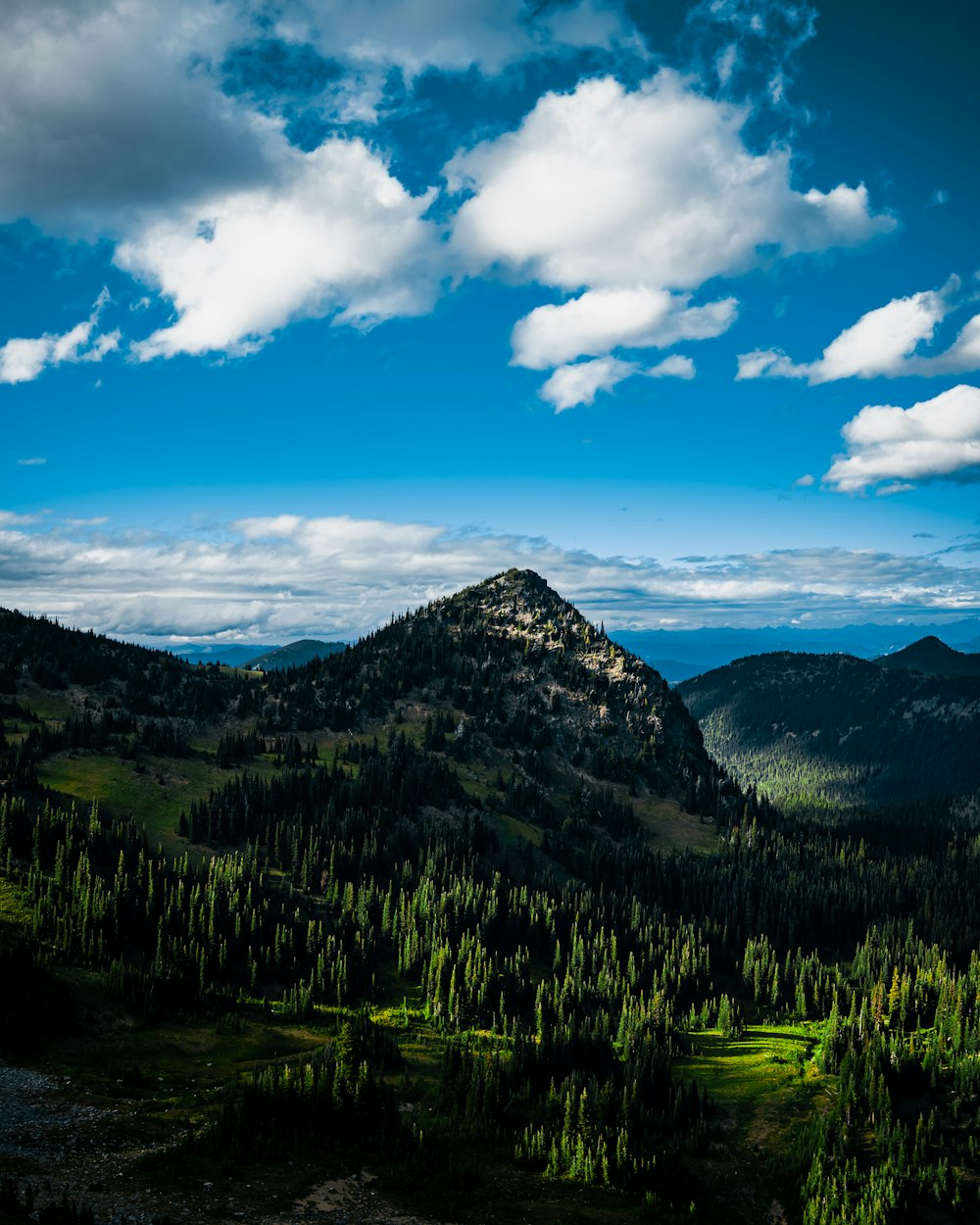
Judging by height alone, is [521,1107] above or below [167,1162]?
below

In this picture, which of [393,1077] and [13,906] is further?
[13,906]

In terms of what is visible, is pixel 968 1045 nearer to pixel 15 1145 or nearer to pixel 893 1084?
pixel 893 1084

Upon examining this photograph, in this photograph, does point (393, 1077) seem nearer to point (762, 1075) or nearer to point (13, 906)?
point (762, 1075)

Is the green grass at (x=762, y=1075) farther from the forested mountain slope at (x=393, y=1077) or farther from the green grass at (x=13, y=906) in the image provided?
the green grass at (x=13, y=906)

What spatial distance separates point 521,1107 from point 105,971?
243 feet

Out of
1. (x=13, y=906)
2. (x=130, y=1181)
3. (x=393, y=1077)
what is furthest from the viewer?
(x=13, y=906)

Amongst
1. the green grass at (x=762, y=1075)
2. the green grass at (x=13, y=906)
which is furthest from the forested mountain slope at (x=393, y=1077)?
the green grass at (x=762, y=1075)

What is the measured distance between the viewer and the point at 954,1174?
111938mm

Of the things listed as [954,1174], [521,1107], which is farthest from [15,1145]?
[954,1174]

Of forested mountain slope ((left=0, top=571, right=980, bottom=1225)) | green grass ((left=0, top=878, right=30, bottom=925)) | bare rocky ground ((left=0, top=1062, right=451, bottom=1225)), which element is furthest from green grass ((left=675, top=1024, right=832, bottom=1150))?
green grass ((left=0, top=878, right=30, bottom=925))

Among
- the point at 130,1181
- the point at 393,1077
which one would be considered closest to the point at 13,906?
the point at 393,1077

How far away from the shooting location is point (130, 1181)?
73688mm

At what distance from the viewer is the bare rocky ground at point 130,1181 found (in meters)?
69.7

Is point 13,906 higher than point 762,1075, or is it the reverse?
point 13,906
